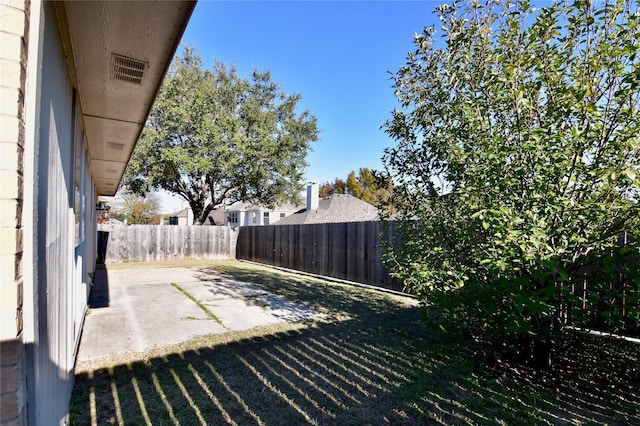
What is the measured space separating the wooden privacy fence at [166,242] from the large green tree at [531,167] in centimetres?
1315

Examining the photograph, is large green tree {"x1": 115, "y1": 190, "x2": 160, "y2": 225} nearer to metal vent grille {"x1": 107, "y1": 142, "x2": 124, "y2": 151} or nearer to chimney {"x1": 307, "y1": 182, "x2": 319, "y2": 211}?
chimney {"x1": 307, "y1": 182, "x2": 319, "y2": 211}

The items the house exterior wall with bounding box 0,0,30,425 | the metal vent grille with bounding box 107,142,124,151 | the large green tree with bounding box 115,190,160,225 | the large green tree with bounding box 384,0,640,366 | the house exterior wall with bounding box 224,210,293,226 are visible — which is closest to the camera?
the house exterior wall with bounding box 0,0,30,425

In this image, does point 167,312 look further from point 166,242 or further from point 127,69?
point 166,242

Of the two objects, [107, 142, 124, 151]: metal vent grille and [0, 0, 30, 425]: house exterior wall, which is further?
[107, 142, 124, 151]: metal vent grille

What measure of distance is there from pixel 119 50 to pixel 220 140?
14.7 m

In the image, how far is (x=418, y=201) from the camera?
3.95 m

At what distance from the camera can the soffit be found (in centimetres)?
163

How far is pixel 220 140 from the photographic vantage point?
16.0m

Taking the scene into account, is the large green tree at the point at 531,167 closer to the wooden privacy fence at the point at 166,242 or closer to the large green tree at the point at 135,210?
the wooden privacy fence at the point at 166,242

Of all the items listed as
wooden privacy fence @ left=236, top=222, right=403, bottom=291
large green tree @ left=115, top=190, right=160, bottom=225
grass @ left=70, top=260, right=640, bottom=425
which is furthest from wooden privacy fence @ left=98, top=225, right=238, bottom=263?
large green tree @ left=115, top=190, right=160, bottom=225

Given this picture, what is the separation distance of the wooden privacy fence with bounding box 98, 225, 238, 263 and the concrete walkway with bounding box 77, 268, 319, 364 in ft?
16.7

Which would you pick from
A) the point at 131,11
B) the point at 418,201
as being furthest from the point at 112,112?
the point at 418,201

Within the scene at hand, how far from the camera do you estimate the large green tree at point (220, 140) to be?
15.5m

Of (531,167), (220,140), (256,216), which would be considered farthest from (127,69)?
(256,216)
